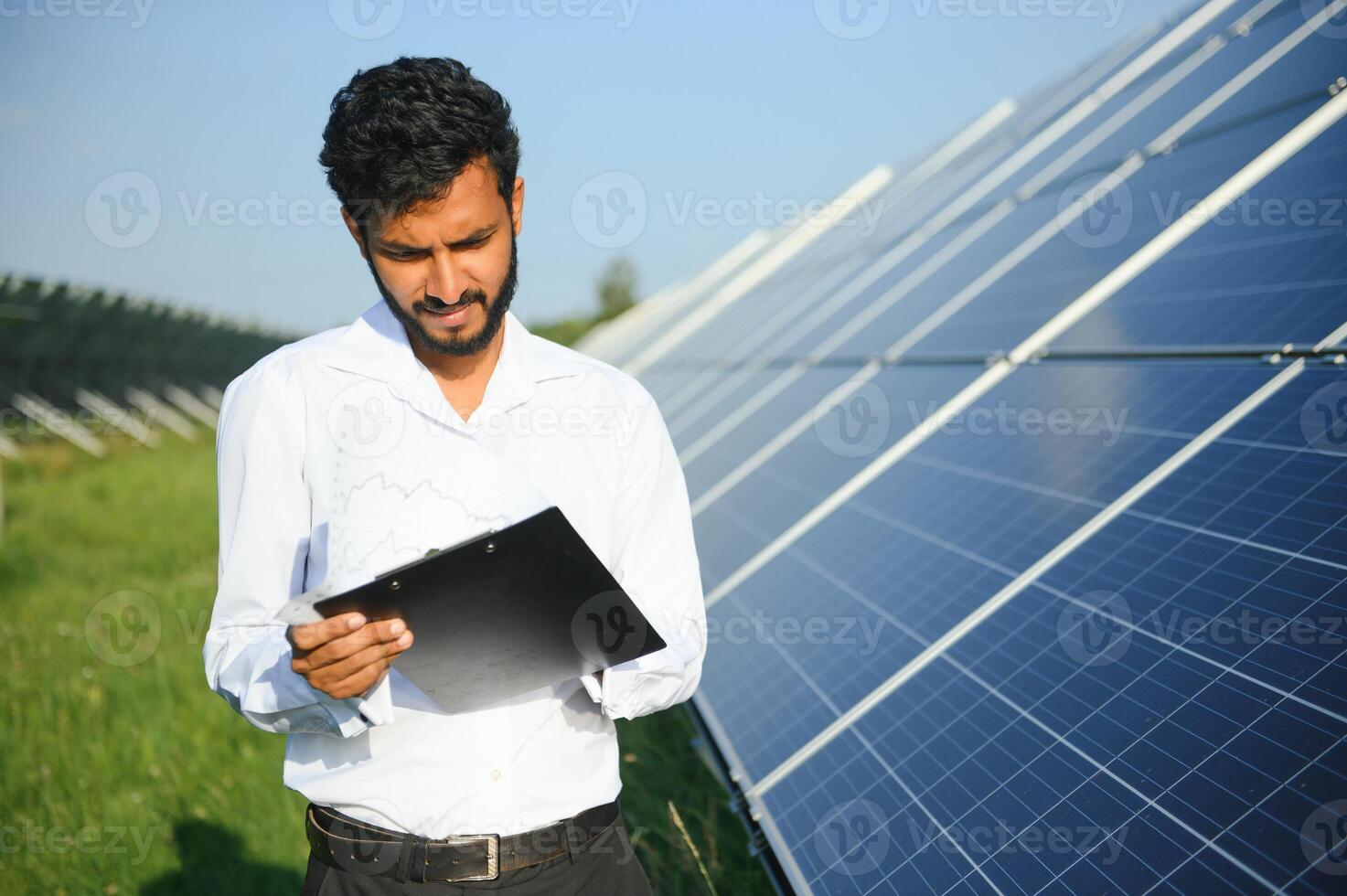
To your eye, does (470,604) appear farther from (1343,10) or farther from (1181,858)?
(1343,10)

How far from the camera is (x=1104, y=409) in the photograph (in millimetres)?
2934

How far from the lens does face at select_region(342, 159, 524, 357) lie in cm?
210

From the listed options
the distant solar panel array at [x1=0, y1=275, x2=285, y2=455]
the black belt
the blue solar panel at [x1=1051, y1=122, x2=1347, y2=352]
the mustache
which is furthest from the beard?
the distant solar panel array at [x1=0, y1=275, x2=285, y2=455]

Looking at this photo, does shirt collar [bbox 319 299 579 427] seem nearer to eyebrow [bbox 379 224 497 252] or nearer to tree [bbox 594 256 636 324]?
eyebrow [bbox 379 224 497 252]

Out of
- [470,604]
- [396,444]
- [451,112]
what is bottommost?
[470,604]

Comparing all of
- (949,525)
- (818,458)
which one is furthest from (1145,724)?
(818,458)

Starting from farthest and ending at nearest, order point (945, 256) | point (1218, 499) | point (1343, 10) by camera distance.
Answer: point (945, 256)
point (1343, 10)
point (1218, 499)

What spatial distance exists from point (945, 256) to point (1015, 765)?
429 centimetres

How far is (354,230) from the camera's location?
7.22ft

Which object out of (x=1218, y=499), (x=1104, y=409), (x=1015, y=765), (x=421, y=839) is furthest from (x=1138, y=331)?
(x=421, y=839)

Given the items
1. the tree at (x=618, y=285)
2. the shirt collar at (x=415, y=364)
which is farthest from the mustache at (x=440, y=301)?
the tree at (x=618, y=285)

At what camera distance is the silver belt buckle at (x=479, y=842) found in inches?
78.7

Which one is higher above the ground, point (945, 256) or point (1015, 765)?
point (945, 256)

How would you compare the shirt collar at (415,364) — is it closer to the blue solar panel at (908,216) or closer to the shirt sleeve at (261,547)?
the shirt sleeve at (261,547)
